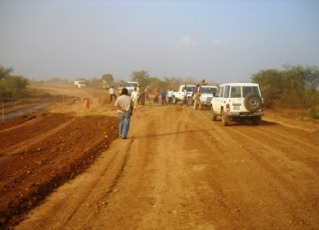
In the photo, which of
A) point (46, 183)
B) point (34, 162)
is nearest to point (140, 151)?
point (34, 162)

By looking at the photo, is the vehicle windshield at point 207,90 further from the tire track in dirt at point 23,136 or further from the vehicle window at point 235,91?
the tire track in dirt at point 23,136

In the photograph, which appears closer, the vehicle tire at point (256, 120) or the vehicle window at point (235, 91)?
the vehicle window at point (235, 91)

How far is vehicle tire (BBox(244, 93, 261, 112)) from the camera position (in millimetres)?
15422

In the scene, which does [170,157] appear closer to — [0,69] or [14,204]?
[14,204]

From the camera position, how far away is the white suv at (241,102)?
15445mm

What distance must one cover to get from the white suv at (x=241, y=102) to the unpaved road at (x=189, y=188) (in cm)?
397

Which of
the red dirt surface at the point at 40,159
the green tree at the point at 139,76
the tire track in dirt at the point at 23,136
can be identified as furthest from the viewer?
the green tree at the point at 139,76

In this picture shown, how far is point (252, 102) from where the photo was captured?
50.8 feet

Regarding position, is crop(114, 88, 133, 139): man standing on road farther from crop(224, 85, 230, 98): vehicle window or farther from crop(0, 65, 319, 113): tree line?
crop(0, 65, 319, 113): tree line

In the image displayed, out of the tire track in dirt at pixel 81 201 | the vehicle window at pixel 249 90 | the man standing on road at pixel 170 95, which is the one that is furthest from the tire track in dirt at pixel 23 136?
the man standing on road at pixel 170 95

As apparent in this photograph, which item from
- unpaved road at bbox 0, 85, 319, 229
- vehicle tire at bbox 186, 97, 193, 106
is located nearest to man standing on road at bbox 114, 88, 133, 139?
unpaved road at bbox 0, 85, 319, 229

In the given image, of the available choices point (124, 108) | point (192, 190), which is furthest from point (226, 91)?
point (192, 190)

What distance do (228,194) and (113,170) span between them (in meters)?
2.94

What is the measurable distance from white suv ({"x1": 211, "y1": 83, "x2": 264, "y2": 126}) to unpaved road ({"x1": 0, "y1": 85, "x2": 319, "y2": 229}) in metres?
3.97
